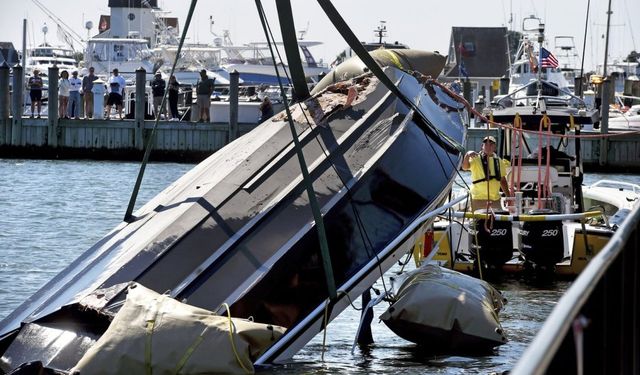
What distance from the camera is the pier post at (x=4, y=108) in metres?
37.2

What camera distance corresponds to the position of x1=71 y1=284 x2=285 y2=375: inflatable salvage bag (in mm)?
8398

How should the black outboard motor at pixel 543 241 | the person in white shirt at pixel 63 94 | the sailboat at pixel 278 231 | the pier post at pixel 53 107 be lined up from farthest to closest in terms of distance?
1. the person in white shirt at pixel 63 94
2. the pier post at pixel 53 107
3. the black outboard motor at pixel 543 241
4. the sailboat at pixel 278 231

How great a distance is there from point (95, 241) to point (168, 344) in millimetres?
13258

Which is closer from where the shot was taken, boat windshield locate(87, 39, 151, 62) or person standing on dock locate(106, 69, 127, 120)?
person standing on dock locate(106, 69, 127, 120)

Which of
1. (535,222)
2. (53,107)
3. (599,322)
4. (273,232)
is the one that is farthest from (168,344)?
(53,107)

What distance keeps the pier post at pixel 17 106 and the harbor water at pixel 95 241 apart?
70 cm

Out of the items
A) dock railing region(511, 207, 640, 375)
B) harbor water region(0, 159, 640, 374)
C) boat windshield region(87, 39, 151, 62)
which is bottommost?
harbor water region(0, 159, 640, 374)

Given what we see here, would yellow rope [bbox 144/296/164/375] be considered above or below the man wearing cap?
below

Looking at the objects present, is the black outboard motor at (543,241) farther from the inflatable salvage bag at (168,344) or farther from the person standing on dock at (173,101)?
the person standing on dock at (173,101)

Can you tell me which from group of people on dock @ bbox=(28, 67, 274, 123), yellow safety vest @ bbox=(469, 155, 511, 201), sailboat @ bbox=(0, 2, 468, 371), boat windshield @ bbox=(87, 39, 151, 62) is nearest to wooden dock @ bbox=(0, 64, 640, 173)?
group of people on dock @ bbox=(28, 67, 274, 123)

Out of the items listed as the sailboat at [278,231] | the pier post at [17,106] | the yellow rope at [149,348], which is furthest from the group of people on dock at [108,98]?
the yellow rope at [149,348]

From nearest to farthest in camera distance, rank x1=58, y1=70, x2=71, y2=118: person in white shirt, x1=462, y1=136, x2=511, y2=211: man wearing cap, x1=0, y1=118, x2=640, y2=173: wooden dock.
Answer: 1. x1=462, y1=136, x2=511, y2=211: man wearing cap
2. x1=0, y1=118, x2=640, y2=173: wooden dock
3. x1=58, y1=70, x2=71, y2=118: person in white shirt

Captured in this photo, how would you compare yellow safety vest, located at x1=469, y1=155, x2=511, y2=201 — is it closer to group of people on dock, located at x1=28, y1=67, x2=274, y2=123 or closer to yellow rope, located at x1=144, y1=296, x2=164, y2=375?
yellow rope, located at x1=144, y1=296, x2=164, y2=375

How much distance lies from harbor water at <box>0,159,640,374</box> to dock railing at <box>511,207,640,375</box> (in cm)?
515
